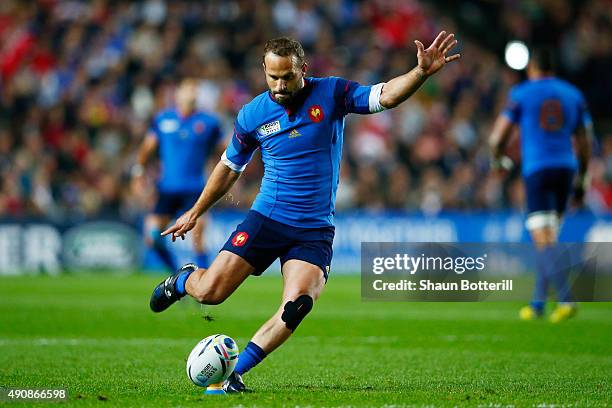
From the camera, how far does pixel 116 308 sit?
13.3 metres

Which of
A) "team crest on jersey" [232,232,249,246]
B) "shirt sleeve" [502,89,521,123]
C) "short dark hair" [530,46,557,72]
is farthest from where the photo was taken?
"short dark hair" [530,46,557,72]

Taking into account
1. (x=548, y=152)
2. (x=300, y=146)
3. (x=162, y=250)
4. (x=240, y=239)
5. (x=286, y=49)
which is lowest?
(x=240, y=239)

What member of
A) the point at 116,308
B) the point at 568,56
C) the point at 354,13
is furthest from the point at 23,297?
the point at 568,56

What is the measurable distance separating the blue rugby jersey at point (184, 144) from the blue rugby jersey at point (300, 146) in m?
6.71

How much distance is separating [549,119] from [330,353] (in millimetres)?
4190

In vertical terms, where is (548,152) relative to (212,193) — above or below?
above

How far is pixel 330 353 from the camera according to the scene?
9.10m

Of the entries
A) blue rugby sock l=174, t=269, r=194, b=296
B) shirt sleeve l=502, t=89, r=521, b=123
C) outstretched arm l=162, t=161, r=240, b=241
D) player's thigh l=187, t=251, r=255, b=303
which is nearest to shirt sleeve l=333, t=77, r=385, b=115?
outstretched arm l=162, t=161, r=240, b=241

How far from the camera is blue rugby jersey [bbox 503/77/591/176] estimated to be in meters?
11.6

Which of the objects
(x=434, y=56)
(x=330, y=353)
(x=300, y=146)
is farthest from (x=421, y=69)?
(x=330, y=353)

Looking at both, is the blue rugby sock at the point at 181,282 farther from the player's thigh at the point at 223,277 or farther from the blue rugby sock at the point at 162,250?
the blue rugby sock at the point at 162,250

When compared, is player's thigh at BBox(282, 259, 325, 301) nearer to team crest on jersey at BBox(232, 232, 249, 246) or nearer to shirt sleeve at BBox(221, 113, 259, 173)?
team crest on jersey at BBox(232, 232, 249, 246)

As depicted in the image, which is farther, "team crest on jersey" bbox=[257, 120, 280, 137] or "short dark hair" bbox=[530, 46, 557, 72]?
"short dark hair" bbox=[530, 46, 557, 72]

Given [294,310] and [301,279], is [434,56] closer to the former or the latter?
[301,279]
